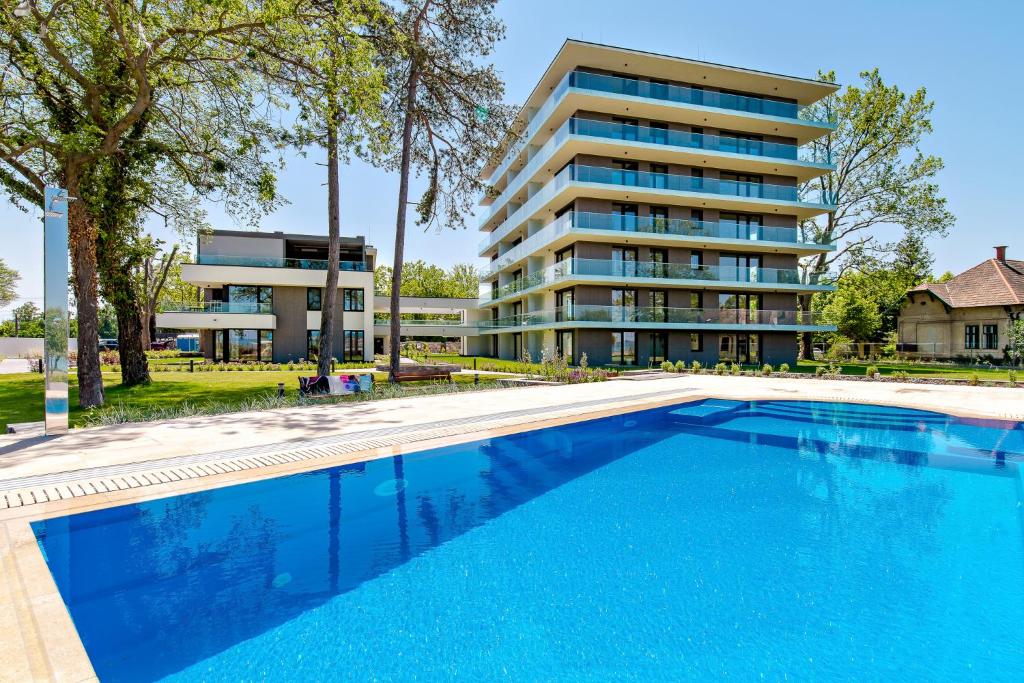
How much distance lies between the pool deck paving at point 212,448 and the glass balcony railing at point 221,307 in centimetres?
2245

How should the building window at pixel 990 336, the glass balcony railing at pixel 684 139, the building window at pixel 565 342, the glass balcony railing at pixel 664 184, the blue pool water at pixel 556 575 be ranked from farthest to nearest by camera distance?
Result: the building window at pixel 990 336 < the building window at pixel 565 342 < the glass balcony railing at pixel 684 139 < the glass balcony railing at pixel 664 184 < the blue pool water at pixel 556 575

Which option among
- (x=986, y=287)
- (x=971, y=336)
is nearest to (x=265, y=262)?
(x=971, y=336)

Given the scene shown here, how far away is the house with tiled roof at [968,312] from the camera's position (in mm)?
30906

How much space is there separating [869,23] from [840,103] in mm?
15843

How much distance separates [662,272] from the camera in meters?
26.4

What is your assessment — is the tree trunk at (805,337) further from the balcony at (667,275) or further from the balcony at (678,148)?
the balcony at (678,148)

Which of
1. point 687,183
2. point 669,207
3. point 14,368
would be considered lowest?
point 14,368

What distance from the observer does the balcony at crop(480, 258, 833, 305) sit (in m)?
25.2

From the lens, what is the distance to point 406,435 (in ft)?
27.4

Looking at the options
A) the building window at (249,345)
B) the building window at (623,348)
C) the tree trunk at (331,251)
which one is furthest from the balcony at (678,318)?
the building window at (249,345)

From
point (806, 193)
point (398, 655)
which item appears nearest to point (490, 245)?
point (806, 193)

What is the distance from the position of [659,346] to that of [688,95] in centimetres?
1388

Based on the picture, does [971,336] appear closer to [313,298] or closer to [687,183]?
[687,183]

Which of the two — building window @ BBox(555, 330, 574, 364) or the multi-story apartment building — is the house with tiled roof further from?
building window @ BBox(555, 330, 574, 364)
